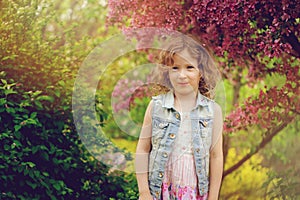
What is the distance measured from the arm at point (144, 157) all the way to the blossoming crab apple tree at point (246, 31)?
41.6 inches

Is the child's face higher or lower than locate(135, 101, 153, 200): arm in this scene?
higher

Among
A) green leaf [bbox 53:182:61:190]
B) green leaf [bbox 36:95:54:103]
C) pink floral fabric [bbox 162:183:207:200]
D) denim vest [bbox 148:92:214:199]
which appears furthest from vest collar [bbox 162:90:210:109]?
green leaf [bbox 53:182:61:190]

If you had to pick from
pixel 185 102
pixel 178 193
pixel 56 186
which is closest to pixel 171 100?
pixel 185 102

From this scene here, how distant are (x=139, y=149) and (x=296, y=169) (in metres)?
2.38

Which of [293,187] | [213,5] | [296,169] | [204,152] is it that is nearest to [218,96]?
[213,5]

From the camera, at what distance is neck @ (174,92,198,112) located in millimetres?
3207

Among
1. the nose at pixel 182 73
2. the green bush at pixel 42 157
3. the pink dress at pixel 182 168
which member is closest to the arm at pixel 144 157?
the pink dress at pixel 182 168

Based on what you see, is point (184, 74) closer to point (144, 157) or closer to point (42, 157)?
point (144, 157)

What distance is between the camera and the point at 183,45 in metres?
3.29

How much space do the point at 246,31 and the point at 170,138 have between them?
130cm

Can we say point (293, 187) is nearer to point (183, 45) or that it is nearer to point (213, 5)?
point (213, 5)

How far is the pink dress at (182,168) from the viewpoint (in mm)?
3146

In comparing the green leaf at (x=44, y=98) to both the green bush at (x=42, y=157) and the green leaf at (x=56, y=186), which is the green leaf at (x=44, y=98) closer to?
the green bush at (x=42, y=157)

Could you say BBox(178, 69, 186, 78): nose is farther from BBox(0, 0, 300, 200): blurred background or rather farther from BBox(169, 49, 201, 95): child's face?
BBox(0, 0, 300, 200): blurred background
